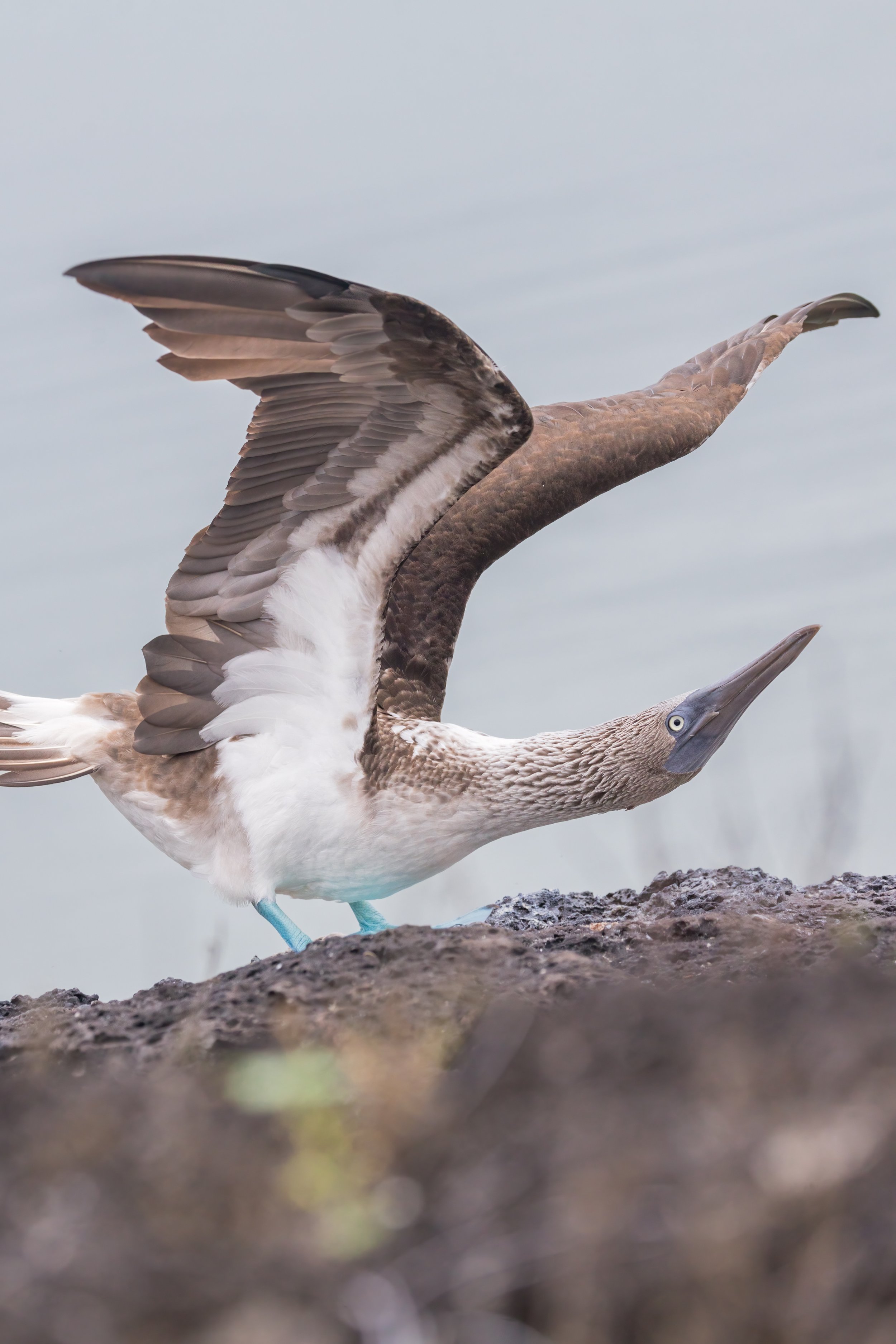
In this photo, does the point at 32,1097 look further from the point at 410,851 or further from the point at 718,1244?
the point at 410,851

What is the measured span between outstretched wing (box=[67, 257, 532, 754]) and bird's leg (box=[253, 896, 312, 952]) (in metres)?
0.66

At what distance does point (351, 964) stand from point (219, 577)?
2.13 m

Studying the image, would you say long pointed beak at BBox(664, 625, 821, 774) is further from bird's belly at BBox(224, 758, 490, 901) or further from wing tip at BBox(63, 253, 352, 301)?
wing tip at BBox(63, 253, 352, 301)

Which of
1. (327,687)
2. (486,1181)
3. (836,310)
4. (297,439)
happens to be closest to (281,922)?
(327,687)

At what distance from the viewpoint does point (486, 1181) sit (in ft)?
6.89

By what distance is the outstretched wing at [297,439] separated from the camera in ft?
13.9

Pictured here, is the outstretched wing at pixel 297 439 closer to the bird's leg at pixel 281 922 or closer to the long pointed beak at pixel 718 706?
the bird's leg at pixel 281 922

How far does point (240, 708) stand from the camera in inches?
217

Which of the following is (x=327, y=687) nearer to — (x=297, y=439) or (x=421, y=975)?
(x=297, y=439)

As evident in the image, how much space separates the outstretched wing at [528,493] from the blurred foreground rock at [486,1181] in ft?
11.5

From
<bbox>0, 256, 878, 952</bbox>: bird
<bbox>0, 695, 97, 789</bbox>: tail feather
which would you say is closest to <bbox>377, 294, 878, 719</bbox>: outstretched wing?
<bbox>0, 256, 878, 952</bbox>: bird

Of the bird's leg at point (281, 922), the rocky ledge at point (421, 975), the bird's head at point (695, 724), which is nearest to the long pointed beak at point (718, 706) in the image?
the bird's head at point (695, 724)

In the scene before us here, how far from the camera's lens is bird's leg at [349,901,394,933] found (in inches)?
253

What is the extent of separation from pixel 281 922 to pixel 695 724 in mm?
1864
